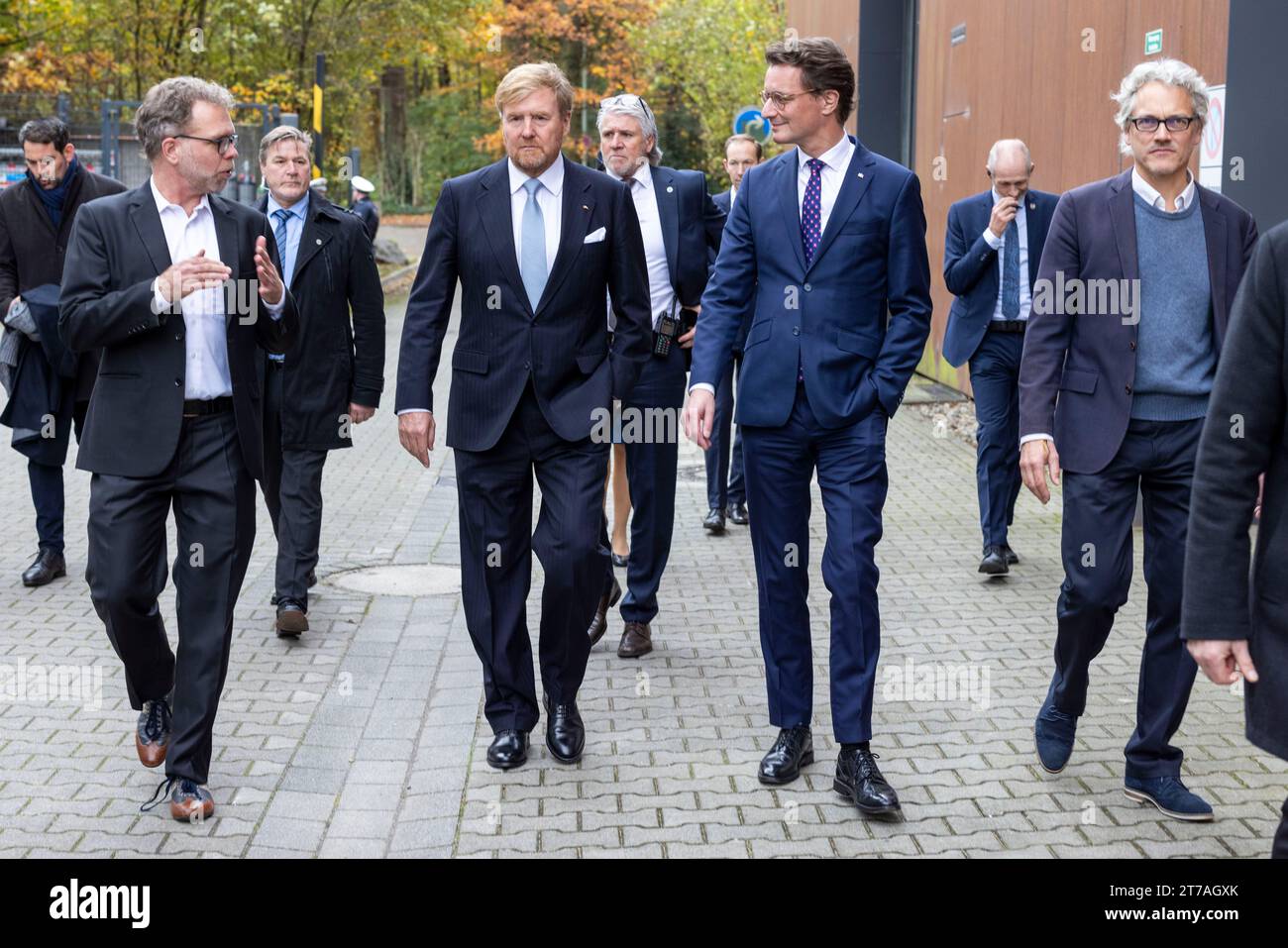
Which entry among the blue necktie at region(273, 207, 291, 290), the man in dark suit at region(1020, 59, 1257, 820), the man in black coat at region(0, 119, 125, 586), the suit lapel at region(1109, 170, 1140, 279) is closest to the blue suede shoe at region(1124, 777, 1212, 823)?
the man in dark suit at region(1020, 59, 1257, 820)

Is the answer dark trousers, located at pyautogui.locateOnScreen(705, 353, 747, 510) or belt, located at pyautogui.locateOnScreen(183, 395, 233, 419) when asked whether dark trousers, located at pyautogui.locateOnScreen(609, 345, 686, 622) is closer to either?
belt, located at pyautogui.locateOnScreen(183, 395, 233, 419)

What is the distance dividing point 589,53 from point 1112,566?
142ft

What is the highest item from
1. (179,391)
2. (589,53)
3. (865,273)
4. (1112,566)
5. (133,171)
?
(589,53)

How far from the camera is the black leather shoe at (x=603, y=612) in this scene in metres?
7.23

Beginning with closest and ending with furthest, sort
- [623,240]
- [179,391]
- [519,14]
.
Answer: [179,391] < [623,240] < [519,14]

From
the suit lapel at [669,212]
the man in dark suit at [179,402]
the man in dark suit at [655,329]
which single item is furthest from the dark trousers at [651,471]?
the man in dark suit at [179,402]

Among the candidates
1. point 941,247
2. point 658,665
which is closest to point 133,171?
point 941,247

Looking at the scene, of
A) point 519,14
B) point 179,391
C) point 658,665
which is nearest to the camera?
point 179,391

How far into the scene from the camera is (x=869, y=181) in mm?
5188

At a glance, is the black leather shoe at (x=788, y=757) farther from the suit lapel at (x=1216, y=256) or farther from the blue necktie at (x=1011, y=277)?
the blue necktie at (x=1011, y=277)

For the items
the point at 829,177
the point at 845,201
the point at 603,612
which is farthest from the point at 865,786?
the point at 603,612
